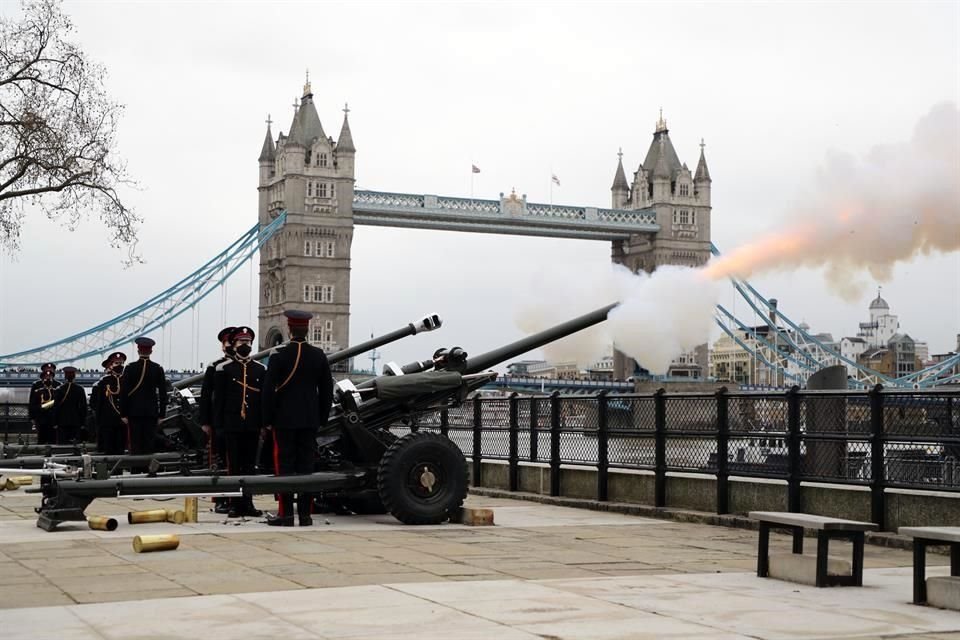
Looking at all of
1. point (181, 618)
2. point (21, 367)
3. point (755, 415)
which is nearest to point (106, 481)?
point (181, 618)

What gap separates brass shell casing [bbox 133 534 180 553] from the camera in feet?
29.6

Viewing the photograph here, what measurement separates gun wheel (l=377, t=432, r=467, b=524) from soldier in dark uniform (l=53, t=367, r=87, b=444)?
9130 mm

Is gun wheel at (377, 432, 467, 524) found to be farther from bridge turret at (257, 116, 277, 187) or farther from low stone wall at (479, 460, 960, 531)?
bridge turret at (257, 116, 277, 187)

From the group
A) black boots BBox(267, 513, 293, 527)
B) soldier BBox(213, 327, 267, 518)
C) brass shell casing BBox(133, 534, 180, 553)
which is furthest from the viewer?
soldier BBox(213, 327, 267, 518)

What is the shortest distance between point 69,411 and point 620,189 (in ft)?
448

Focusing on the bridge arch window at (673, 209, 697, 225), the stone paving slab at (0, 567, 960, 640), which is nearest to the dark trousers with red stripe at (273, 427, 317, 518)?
the stone paving slab at (0, 567, 960, 640)

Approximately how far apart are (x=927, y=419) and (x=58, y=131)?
22.0m

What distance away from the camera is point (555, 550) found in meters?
9.73

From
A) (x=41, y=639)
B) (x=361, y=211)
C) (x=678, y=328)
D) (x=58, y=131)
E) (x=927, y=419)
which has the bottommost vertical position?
(x=41, y=639)

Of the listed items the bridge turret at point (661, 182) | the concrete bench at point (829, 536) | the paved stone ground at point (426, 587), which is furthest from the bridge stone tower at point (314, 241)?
the concrete bench at point (829, 536)

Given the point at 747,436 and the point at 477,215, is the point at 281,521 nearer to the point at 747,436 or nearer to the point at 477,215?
the point at 747,436

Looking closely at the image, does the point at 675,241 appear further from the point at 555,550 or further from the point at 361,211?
the point at 555,550

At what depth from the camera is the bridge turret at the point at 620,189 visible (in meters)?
153

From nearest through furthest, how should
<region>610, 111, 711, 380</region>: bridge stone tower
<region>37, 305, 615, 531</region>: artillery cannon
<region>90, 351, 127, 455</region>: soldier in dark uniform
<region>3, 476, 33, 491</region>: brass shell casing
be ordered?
<region>37, 305, 615, 531</region>: artillery cannon < <region>90, 351, 127, 455</region>: soldier in dark uniform < <region>3, 476, 33, 491</region>: brass shell casing < <region>610, 111, 711, 380</region>: bridge stone tower
